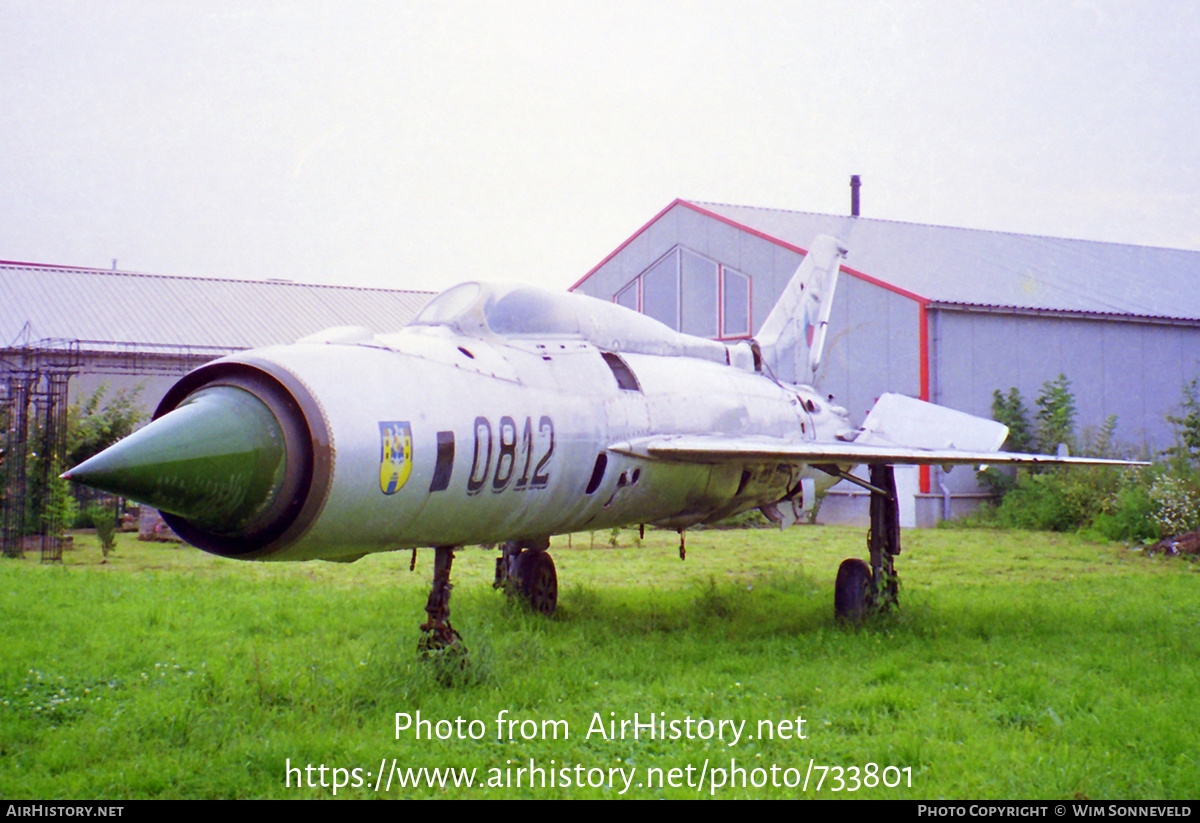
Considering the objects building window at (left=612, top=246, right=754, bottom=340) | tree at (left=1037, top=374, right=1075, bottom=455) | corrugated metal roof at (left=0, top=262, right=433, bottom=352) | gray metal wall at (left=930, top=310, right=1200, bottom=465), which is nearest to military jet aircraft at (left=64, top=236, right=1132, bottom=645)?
gray metal wall at (left=930, top=310, right=1200, bottom=465)

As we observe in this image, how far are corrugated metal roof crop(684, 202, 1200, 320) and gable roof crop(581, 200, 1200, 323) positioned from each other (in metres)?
0.03

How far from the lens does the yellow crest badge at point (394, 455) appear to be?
15.8ft

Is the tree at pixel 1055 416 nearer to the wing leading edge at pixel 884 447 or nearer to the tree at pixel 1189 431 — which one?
the tree at pixel 1189 431

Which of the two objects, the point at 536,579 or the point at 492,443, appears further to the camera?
the point at 536,579

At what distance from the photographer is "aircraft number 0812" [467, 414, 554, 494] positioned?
5488mm

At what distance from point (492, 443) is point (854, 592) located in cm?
447

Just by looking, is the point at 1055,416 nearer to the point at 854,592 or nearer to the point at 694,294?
the point at 694,294

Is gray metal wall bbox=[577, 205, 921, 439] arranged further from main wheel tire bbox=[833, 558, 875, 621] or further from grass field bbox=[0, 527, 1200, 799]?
main wheel tire bbox=[833, 558, 875, 621]

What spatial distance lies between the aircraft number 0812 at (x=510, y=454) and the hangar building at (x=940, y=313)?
14.3m

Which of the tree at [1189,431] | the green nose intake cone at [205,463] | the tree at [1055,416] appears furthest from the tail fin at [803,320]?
the tree at [1055,416]

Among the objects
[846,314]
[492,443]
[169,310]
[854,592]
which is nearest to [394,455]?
[492,443]

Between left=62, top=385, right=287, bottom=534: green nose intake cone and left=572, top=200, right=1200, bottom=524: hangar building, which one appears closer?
left=62, top=385, right=287, bottom=534: green nose intake cone

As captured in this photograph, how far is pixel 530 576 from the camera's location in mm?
8898

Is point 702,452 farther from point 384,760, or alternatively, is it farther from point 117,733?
point 117,733
